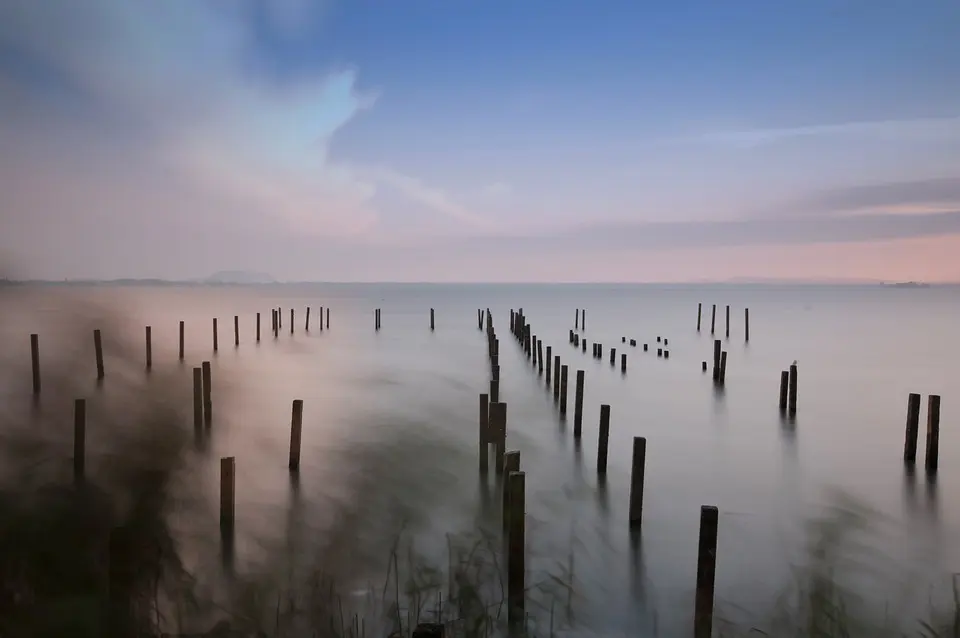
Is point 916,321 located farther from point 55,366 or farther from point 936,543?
point 55,366

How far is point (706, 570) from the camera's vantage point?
6039 millimetres

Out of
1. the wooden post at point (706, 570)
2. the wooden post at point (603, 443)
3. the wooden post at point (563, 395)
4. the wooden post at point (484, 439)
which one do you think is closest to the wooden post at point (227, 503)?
the wooden post at point (484, 439)

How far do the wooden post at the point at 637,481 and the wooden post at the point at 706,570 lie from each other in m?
2.91

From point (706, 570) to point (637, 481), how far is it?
3.42 metres

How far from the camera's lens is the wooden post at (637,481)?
909cm

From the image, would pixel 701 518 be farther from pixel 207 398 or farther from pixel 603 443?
pixel 207 398

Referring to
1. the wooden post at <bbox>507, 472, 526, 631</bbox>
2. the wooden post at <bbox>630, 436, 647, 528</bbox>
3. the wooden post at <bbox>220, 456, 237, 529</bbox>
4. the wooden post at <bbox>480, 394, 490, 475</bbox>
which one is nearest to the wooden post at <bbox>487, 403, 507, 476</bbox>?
the wooden post at <bbox>480, 394, 490, 475</bbox>

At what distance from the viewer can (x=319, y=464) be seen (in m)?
Answer: 12.9

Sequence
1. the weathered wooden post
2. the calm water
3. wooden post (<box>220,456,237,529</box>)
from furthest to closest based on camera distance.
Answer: the weathered wooden post
the calm water
wooden post (<box>220,456,237,529</box>)

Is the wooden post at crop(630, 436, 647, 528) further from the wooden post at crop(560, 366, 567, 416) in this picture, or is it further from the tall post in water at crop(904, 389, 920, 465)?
the wooden post at crop(560, 366, 567, 416)

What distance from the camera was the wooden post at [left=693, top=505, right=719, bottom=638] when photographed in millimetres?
5957

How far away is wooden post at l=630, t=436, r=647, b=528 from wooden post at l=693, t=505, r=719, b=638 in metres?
2.91

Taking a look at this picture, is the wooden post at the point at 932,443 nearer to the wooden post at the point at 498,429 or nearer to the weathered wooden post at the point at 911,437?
the weathered wooden post at the point at 911,437

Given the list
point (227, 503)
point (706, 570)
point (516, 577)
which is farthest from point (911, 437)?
point (227, 503)
